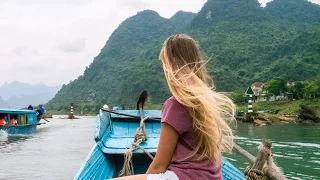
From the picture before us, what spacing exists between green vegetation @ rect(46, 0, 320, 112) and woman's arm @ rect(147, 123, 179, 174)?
43.4 metres

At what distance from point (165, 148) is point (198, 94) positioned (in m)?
0.33

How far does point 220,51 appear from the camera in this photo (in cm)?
8069

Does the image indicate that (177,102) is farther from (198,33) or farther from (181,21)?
(181,21)

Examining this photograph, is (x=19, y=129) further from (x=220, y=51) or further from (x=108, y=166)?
(x=220, y=51)

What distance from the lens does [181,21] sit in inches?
5787

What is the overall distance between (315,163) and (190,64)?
9.52m

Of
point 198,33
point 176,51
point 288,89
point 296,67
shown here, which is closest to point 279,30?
point 198,33

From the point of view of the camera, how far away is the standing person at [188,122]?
1933 millimetres

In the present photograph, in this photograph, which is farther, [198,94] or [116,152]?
[116,152]

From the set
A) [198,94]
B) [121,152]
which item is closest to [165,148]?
[198,94]

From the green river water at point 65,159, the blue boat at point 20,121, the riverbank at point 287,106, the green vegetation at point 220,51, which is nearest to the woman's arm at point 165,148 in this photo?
the green river water at point 65,159

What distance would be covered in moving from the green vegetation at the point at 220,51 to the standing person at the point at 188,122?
4327 centimetres

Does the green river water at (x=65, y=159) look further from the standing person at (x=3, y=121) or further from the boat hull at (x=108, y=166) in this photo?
the standing person at (x=3, y=121)

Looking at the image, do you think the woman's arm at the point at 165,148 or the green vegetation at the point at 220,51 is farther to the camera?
the green vegetation at the point at 220,51
